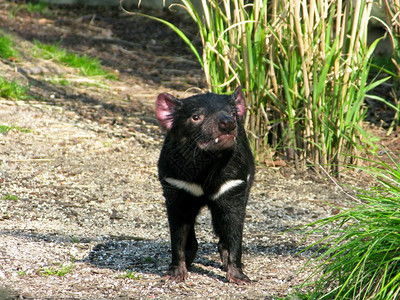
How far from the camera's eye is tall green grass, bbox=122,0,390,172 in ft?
14.7

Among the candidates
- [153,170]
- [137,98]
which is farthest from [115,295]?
[137,98]

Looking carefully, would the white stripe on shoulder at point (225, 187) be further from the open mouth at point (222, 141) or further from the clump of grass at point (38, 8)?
the clump of grass at point (38, 8)

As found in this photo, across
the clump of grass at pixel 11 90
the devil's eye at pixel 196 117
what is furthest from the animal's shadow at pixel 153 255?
the clump of grass at pixel 11 90

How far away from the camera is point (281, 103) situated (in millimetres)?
4723

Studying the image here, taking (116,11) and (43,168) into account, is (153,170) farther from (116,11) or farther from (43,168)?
(116,11)

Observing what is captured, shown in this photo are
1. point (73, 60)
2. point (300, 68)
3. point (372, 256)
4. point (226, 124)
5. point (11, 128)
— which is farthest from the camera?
point (73, 60)

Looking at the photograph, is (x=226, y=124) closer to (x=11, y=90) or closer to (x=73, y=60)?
(x=11, y=90)

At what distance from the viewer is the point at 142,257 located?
3381 millimetres

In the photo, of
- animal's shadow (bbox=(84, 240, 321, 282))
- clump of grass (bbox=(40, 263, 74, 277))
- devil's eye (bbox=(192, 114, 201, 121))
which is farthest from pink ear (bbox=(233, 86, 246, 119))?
clump of grass (bbox=(40, 263, 74, 277))

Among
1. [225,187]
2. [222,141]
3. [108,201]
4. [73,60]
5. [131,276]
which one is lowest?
[108,201]

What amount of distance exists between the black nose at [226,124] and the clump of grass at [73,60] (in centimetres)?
464

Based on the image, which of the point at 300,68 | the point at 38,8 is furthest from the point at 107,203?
the point at 38,8

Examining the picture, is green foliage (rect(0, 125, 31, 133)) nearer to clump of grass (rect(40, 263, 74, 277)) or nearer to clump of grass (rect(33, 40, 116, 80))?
clump of grass (rect(33, 40, 116, 80))

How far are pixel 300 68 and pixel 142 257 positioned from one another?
6.77ft
